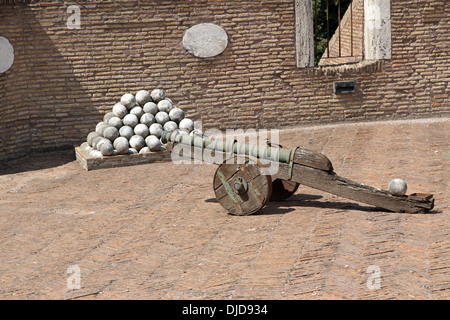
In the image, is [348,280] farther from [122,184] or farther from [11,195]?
[11,195]

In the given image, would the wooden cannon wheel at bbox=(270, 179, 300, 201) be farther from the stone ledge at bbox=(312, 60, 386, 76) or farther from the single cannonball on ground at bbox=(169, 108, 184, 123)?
the stone ledge at bbox=(312, 60, 386, 76)

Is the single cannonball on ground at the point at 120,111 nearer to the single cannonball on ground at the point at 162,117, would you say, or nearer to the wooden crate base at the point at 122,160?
the single cannonball on ground at the point at 162,117

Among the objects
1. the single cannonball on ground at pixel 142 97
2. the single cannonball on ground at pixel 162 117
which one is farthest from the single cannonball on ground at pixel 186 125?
the single cannonball on ground at pixel 142 97

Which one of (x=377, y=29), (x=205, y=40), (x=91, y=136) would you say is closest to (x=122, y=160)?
(x=91, y=136)

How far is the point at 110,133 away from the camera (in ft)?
30.5

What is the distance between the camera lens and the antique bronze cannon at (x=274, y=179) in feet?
19.1

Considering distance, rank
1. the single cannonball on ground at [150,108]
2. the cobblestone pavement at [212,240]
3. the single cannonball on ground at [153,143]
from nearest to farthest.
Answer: the cobblestone pavement at [212,240], the single cannonball on ground at [153,143], the single cannonball on ground at [150,108]

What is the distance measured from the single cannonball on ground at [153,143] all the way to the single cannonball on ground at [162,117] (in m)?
0.30

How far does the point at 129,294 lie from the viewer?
4.64m

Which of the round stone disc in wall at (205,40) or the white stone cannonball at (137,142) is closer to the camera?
the white stone cannonball at (137,142)

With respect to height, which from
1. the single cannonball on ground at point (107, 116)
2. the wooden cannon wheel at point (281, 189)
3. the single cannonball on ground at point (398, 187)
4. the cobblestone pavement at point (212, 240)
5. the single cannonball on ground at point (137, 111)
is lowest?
the cobblestone pavement at point (212, 240)

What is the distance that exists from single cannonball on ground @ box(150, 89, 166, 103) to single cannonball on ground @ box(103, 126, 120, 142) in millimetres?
840

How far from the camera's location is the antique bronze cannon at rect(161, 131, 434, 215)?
5832 millimetres

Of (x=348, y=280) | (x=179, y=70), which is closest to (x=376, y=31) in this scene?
(x=179, y=70)
